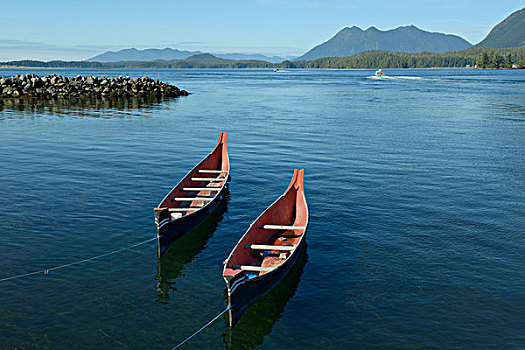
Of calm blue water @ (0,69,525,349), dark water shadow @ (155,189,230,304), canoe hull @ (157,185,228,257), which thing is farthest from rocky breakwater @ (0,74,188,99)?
canoe hull @ (157,185,228,257)

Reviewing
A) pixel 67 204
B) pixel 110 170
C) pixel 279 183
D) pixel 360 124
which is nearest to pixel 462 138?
pixel 360 124

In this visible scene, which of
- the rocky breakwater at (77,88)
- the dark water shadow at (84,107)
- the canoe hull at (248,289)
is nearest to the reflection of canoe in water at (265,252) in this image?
the canoe hull at (248,289)

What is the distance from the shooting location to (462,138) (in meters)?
36.5

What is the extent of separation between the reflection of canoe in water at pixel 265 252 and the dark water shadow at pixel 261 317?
489 mm

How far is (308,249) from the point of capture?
51.6 feet

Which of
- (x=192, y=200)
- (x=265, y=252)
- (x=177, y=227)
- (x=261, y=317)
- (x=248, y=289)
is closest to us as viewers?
(x=248, y=289)

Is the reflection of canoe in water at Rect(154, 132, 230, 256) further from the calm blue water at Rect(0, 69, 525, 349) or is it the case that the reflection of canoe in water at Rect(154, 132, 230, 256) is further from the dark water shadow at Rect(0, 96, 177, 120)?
the dark water shadow at Rect(0, 96, 177, 120)

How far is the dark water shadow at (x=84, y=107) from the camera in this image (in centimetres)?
5184

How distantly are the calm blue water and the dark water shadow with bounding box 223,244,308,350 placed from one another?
5cm

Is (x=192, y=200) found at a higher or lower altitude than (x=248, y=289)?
higher

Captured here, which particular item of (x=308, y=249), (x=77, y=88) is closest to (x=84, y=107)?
(x=77, y=88)

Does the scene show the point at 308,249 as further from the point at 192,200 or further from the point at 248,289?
the point at 192,200

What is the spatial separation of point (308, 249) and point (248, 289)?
530 cm

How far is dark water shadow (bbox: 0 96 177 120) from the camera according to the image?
170 ft
